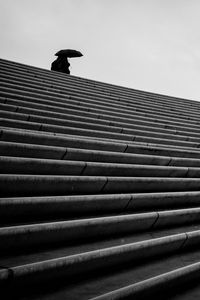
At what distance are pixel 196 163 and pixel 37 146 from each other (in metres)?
2.28

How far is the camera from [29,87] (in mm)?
4523

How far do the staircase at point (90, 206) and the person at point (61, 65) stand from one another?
4.31 metres

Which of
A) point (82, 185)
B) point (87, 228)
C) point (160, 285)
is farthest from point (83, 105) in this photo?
point (160, 285)

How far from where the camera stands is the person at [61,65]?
851 centimetres

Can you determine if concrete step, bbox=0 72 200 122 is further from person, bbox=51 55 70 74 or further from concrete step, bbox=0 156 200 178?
person, bbox=51 55 70 74

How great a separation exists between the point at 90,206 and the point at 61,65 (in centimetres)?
691

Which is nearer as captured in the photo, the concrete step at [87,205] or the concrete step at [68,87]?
the concrete step at [87,205]

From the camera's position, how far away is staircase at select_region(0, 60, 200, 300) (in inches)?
67.4

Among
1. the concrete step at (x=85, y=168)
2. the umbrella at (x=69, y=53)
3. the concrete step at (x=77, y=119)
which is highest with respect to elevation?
the umbrella at (x=69, y=53)

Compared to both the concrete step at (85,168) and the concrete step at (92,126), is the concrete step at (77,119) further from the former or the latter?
the concrete step at (85,168)

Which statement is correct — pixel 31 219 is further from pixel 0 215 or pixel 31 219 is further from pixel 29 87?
pixel 29 87

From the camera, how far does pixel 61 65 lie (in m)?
8.54

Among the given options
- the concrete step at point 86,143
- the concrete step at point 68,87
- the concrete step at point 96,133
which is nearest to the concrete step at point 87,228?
the concrete step at point 86,143

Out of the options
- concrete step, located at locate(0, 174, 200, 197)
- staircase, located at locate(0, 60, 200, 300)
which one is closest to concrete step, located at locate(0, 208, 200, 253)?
staircase, located at locate(0, 60, 200, 300)
